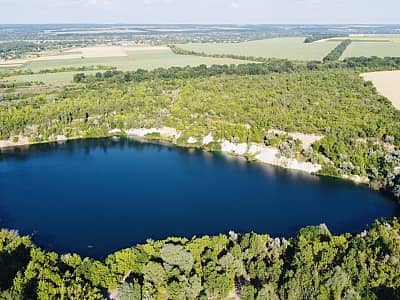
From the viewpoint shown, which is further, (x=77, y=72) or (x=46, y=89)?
(x=77, y=72)

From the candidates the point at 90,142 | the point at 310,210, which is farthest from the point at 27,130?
the point at 310,210

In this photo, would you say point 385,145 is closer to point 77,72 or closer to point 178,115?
point 178,115

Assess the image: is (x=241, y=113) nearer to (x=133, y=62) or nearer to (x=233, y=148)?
(x=233, y=148)

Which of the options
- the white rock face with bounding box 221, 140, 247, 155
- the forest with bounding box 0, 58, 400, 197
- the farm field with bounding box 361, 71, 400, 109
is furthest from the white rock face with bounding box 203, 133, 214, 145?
the farm field with bounding box 361, 71, 400, 109

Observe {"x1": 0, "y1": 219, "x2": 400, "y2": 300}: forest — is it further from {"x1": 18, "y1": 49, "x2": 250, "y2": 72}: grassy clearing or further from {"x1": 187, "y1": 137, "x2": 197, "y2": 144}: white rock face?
{"x1": 18, "y1": 49, "x2": 250, "y2": 72}: grassy clearing

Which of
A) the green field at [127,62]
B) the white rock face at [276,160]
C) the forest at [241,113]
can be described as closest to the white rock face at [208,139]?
the forest at [241,113]

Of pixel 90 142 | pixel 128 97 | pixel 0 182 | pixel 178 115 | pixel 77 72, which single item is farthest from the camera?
pixel 77 72

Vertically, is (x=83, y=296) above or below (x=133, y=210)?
above
